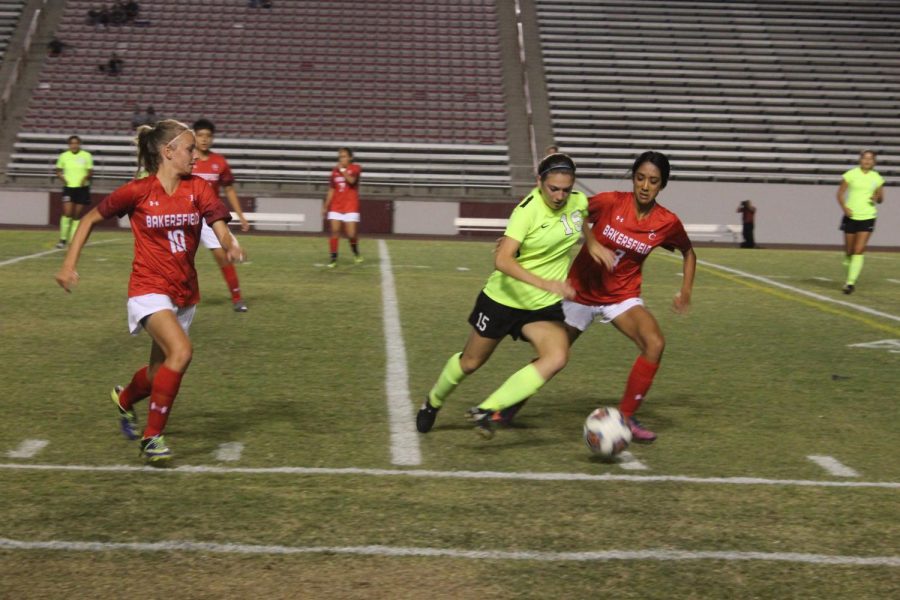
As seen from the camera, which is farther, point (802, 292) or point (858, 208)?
point (858, 208)

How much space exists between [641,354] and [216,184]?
882 centimetres

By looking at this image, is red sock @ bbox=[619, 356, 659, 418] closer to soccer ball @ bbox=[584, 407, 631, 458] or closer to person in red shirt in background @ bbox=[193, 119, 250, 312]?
soccer ball @ bbox=[584, 407, 631, 458]

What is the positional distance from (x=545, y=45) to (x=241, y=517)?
3496cm

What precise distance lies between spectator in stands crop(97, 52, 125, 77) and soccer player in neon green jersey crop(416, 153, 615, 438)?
32290 mm

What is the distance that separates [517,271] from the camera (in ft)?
19.9

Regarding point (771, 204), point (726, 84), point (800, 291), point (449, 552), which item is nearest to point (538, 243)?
point (449, 552)

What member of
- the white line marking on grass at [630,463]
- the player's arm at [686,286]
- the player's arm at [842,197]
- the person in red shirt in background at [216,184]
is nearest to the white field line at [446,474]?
the white line marking on grass at [630,463]

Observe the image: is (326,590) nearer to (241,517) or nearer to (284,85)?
(241,517)

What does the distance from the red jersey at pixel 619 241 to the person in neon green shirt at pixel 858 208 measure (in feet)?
32.7

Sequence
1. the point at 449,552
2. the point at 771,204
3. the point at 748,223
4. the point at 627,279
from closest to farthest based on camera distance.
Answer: the point at 449,552 < the point at 627,279 < the point at 748,223 < the point at 771,204

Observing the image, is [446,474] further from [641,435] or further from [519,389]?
[641,435]

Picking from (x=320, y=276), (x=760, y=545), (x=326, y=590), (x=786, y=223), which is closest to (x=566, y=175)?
(x=760, y=545)

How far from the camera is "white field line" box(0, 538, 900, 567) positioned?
4.46m

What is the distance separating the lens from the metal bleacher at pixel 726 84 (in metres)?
34.2
